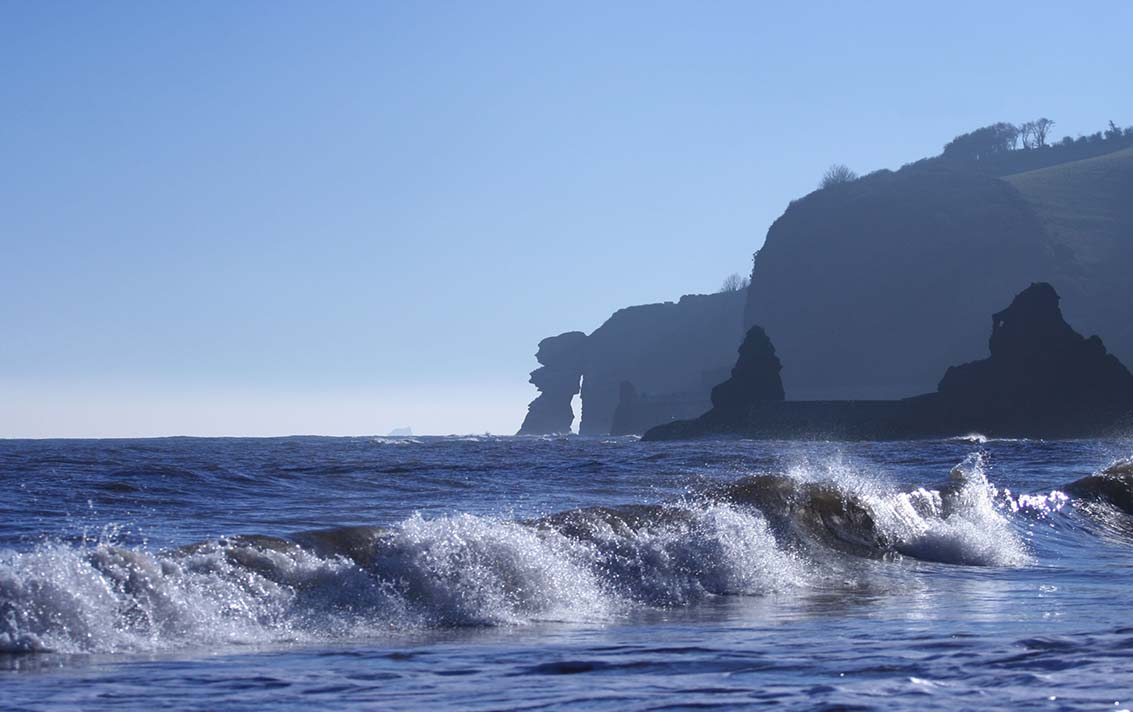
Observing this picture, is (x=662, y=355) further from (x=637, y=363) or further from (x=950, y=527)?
(x=950, y=527)

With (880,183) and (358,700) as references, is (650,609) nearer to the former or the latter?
(358,700)

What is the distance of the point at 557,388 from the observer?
19725 centimetres

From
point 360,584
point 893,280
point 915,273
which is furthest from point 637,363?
point 360,584

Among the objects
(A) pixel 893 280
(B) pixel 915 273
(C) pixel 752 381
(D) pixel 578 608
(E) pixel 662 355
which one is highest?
(B) pixel 915 273

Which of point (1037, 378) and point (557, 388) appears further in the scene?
point (557, 388)

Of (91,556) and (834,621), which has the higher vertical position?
(91,556)

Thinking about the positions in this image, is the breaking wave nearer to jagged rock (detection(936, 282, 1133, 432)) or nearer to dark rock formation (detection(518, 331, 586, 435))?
jagged rock (detection(936, 282, 1133, 432))

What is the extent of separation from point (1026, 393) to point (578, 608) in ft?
253

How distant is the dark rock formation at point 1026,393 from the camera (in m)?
78.8

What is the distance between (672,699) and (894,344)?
→ 120 meters

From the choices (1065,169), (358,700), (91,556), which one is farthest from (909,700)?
(1065,169)

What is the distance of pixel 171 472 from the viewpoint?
25500 mm

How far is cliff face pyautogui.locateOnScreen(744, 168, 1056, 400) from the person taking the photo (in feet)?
392

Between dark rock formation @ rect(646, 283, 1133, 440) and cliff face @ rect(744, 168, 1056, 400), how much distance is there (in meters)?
32.8
